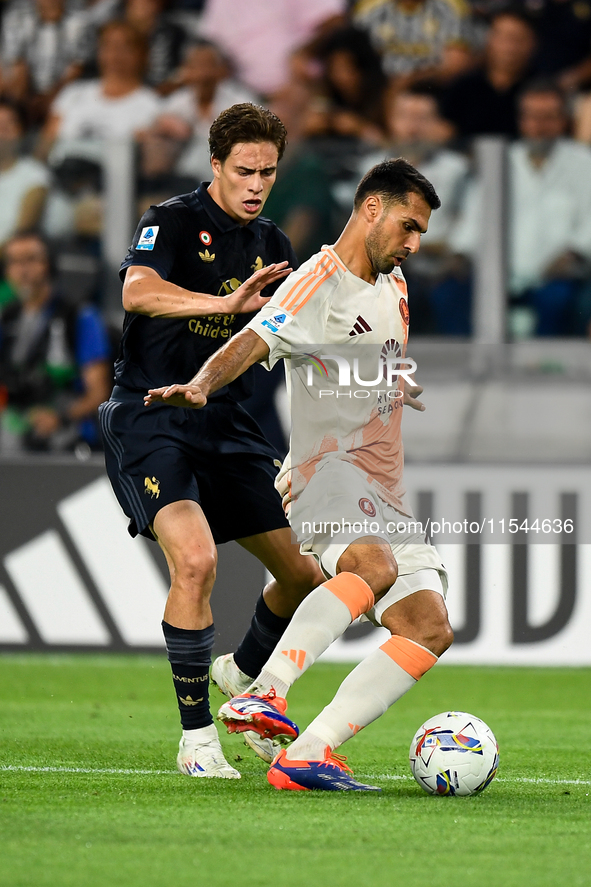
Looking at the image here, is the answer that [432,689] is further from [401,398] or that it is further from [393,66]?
[393,66]

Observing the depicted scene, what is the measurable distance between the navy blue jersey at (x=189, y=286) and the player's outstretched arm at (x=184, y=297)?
24 centimetres

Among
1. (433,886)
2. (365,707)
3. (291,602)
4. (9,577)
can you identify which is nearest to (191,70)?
(9,577)

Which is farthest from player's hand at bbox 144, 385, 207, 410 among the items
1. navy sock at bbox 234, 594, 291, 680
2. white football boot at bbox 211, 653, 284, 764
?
white football boot at bbox 211, 653, 284, 764

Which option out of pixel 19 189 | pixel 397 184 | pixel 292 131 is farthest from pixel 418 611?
pixel 292 131

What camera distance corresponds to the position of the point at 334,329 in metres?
4.61

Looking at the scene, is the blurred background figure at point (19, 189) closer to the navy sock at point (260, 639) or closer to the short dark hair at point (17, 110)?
the short dark hair at point (17, 110)

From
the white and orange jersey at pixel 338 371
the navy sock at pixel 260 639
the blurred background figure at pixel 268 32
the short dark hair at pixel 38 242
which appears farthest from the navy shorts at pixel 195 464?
the blurred background figure at pixel 268 32

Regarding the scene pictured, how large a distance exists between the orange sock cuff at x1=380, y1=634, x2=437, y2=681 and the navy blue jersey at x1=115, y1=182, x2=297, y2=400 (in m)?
1.32

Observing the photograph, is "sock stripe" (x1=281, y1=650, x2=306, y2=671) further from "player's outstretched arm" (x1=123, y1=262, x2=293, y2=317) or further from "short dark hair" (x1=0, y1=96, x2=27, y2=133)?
"short dark hair" (x1=0, y1=96, x2=27, y2=133)

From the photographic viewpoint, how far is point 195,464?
508cm

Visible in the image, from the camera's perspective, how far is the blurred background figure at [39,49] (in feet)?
37.0

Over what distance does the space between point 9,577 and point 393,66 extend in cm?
507

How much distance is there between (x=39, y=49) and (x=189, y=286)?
7255 millimetres

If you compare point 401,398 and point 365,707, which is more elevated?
point 401,398
